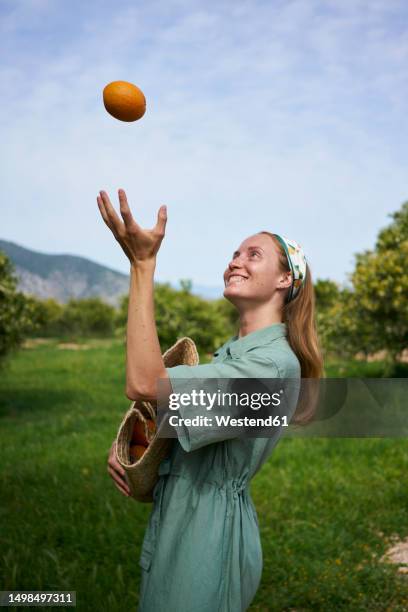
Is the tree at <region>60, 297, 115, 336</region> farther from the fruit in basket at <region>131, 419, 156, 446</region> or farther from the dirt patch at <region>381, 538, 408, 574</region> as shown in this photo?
the fruit in basket at <region>131, 419, 156, 446</region>

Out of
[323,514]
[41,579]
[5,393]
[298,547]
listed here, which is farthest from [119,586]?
[5,393]

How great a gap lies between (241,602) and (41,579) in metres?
2.96

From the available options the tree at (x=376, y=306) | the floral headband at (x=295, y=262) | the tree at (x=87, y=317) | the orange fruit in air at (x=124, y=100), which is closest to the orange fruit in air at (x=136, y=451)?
the floral headband at (x=295, y=262)

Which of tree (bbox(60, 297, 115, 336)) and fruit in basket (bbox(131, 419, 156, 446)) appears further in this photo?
tree (bbox(60, 297, 115, 336))

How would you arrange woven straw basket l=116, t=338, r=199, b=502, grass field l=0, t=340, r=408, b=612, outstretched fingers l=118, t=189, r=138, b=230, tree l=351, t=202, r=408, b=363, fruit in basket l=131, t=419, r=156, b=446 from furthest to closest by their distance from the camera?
tree l=351, t=202, r=408, b=363
grass field l=0, t=340, r=408, b=612
fruit in basket l=131, t=419, r=156, b=446
woven straw basket l=116, t=338, r=199, b=502
outstretched fingers l=118, t=189, r=138, b=230

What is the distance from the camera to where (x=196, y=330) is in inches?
589

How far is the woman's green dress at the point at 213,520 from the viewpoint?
222cm

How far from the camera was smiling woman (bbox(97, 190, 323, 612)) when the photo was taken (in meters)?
2.02

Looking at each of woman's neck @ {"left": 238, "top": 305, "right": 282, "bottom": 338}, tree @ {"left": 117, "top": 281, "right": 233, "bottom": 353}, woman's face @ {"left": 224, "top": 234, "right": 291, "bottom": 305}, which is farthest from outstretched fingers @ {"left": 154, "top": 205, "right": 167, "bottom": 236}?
tree @ {"left": 117, "top": 281, "right": 233, "bottom": 353}

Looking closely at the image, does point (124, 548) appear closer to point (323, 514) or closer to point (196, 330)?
point (323, 514)

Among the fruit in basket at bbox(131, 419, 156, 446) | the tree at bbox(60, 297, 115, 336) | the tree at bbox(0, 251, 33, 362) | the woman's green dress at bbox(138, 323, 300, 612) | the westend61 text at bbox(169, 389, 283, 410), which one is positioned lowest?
the woman's green dress at bbox(138, 323, 300, 612)

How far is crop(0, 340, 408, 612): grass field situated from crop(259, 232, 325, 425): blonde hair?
263 centimetres

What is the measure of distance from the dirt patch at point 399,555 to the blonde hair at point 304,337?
3308 millimetres

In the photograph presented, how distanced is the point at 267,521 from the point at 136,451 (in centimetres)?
399
